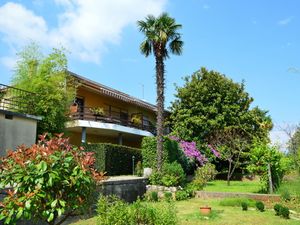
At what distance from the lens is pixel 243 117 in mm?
31281

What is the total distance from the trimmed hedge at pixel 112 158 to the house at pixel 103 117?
421 cm

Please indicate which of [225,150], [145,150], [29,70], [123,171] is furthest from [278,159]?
[29,70]

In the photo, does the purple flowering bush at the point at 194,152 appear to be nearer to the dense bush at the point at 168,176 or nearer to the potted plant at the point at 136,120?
the potted plant at the point at 136,120

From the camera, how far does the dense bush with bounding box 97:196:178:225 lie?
738cm

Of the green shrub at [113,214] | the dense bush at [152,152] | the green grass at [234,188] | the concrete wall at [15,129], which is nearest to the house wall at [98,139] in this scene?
the dense bush at [152,152]

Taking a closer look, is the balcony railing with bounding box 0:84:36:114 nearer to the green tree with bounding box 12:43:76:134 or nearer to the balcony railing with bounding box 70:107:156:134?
the green tree with bounding box 12:43:76:134

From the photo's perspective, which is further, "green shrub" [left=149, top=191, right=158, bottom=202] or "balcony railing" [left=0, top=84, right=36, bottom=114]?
"balcony railing" [left=0, top=84, right=36, bottom=114]

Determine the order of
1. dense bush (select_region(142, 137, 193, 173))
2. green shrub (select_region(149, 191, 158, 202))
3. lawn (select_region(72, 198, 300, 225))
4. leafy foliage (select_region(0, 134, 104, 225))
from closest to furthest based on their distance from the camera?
leafy foliage (select_region(0, 134, 104, 225)) < lawn (select_region(72, 198, 300, 225)) < green shrub (select_region(149, 191, 158, 202)) < dense bush (select_region(142, 137, 193, 173))

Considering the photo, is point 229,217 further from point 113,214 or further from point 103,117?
point 103,117

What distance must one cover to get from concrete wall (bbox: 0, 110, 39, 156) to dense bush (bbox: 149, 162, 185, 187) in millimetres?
6830

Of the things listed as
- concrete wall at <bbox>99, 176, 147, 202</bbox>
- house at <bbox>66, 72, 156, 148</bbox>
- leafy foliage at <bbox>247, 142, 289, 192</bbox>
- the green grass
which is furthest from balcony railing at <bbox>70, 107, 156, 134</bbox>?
leafy foliage at <bbox>247, 142, 289, 192</bbox>

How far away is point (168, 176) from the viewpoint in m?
18.8

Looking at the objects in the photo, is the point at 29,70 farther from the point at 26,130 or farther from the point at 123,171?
the point at 123,171

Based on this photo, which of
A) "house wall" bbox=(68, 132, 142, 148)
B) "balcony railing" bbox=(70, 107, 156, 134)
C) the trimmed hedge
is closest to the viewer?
the trimmed hedge
